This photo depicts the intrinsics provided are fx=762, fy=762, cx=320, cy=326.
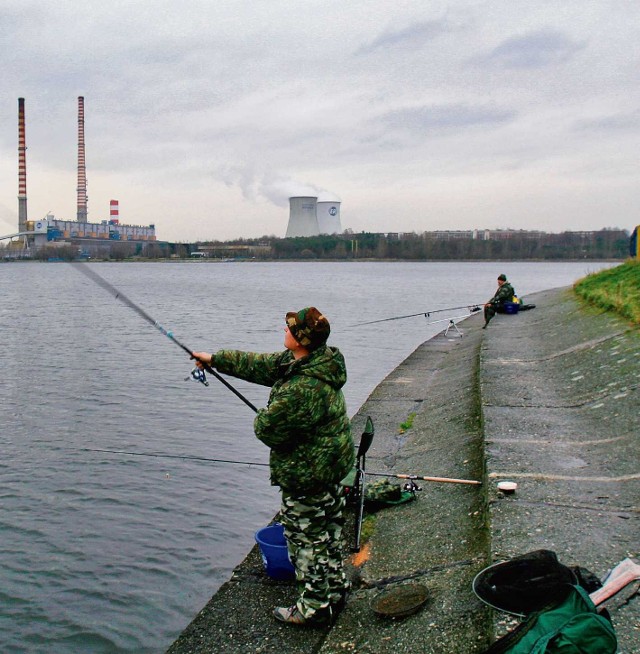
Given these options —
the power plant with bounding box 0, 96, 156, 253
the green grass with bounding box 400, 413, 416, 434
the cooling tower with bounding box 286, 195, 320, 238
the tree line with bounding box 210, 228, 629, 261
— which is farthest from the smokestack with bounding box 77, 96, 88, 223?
the green grass with bounding box 400, 413, 416, 434

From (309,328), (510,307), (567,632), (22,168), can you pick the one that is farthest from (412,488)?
(22,168)

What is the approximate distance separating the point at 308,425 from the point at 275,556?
4.71 feet

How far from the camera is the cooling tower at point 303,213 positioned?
124m

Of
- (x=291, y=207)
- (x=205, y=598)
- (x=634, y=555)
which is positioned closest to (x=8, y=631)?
(x=205, y=598)

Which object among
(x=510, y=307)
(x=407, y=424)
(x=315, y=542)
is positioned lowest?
(x=407, y=424)

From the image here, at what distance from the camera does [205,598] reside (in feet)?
20.2

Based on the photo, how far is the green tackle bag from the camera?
119 inches

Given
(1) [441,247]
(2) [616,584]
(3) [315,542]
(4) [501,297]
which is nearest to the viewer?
(2) [616,584]

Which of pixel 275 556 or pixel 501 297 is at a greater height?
pixel 501 297

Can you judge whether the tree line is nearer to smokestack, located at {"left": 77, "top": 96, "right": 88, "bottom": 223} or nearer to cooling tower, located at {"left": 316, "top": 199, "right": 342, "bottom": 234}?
cooling tower, located at {"left": 316, "top": 199, "right": 342, "bottom": 234}

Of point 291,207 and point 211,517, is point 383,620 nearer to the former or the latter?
point 211,517

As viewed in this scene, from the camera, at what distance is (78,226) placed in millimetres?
152500

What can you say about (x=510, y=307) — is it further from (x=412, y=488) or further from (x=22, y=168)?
(x=22, y=168)

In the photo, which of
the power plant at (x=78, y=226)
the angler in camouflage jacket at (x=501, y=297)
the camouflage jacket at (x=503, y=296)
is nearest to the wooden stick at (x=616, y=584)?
the angler in camouflage jacket at (x=501, y=297)
